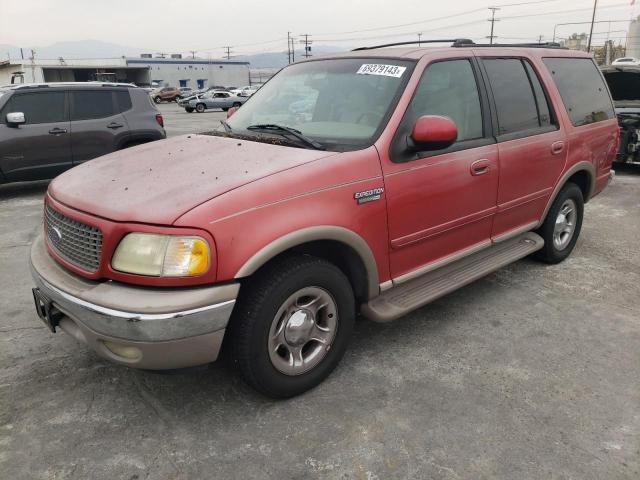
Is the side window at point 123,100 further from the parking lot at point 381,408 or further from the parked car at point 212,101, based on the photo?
the parked car at point 212,101

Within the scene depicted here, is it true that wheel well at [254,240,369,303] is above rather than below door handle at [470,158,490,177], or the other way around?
below

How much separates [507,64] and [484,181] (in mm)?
1069

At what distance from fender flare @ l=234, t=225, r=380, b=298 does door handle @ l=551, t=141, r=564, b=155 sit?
2.13 m

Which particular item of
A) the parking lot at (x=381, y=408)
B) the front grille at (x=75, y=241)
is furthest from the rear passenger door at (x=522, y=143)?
the front grille at (x=75, y=241)

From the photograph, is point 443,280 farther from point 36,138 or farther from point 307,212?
point 36,138

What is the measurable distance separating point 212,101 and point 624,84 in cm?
3230

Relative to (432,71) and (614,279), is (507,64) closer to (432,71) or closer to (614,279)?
(432,71)

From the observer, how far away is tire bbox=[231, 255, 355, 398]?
243 centimetres

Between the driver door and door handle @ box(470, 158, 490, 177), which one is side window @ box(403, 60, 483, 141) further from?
door handle @ box(470, 158, 490, 177)

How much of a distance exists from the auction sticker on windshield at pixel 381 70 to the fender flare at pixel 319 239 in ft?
3.67

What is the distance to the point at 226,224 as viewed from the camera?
2260 millimetres

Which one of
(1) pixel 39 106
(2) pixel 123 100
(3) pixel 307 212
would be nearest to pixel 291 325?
(3) pixel 307 212

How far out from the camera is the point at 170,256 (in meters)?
2.20

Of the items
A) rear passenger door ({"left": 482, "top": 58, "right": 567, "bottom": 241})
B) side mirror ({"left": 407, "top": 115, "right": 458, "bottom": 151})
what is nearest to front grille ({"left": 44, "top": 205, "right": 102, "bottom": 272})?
side mirror ({"left": 407, "top": 115, "right": 458, "bottom": 151})
